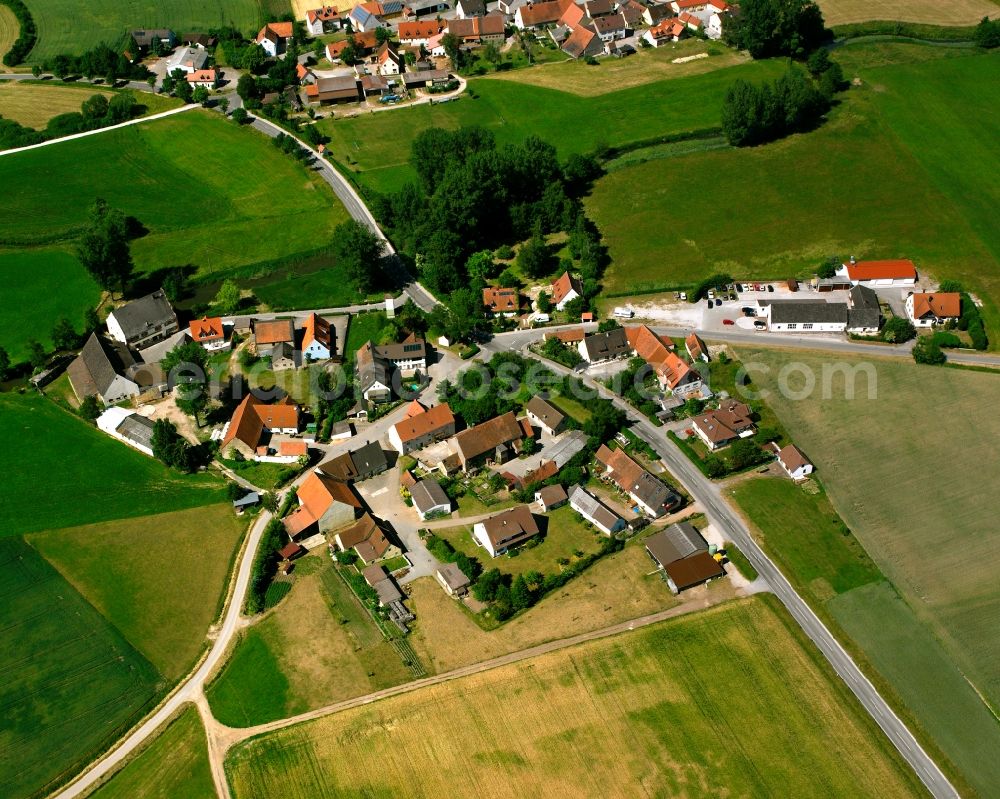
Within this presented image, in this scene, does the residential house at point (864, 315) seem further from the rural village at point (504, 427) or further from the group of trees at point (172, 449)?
the group of trees at point (172, 449)

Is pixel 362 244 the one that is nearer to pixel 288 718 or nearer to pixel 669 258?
pixel 669 258

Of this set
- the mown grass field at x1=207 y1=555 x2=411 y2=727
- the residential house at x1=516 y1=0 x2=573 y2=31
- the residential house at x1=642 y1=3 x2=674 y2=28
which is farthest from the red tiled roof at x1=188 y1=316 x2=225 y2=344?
the residential house at x1=642 y1=3 x2=674 y2=28

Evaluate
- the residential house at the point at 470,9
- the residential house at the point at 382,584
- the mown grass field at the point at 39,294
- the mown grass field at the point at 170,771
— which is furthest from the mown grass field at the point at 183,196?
the mown grass field at the point at 170,771

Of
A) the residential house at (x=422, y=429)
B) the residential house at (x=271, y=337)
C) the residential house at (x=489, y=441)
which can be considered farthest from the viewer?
the residential house at (x=271, y=337)

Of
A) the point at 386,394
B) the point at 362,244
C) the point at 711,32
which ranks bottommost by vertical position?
the point at 386,394

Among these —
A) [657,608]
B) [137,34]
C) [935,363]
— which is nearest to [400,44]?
[137,34]

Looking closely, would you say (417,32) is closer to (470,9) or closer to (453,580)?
(470,9)
